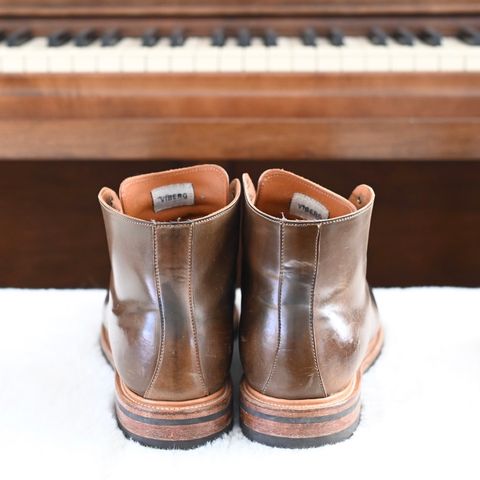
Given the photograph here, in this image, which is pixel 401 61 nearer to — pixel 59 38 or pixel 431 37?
pixel 431 37

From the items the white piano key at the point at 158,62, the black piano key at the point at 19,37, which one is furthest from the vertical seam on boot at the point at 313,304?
the black piano key at the point at 19,37

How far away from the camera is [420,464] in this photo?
2.50 feet

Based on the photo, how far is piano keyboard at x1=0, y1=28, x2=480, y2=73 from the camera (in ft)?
3.37

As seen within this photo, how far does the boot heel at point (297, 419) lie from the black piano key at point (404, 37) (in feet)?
1.95

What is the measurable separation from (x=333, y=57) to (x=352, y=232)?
1.33 ft

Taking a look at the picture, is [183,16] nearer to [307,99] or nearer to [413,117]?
[307,99]

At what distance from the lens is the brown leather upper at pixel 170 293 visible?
72 cm

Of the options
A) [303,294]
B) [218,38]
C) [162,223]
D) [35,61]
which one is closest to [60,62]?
[35,61]

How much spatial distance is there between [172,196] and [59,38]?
476 mm

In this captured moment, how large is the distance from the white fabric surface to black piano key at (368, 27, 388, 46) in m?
0.43

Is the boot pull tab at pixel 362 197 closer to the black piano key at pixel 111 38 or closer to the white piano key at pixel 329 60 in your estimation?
the white piano key at pixel 329 60

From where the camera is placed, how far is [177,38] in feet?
3.70

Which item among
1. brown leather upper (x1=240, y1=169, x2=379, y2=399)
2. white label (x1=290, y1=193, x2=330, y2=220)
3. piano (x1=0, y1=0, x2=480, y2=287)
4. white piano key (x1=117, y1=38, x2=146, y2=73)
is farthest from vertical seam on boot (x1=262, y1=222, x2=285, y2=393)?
white piano key (x1=117, y1=38, x2=146, y2=73)

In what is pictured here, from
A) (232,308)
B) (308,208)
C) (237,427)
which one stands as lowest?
(237,427)
